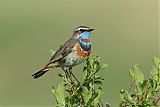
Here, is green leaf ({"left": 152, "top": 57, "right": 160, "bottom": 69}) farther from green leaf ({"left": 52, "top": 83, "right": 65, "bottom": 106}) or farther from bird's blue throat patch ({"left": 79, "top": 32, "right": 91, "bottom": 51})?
bird's blue throat patch ({"left": 79, "top": 32, "right": 91, "bottom": 51})

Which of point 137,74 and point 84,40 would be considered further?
point 84,40

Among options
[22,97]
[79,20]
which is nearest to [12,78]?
[22,97]

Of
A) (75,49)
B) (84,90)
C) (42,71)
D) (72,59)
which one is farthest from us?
(75,49)

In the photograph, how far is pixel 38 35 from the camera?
24844 mm

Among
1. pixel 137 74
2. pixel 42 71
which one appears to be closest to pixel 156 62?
pixel 137 74

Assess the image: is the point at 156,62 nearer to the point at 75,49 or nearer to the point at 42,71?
the point at 42,71

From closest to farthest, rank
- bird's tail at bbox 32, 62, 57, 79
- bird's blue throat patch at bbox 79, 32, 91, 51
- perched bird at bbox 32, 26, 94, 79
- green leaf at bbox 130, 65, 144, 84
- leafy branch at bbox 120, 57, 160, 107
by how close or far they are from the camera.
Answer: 1. leafy branch at bbox 120, 57, 160, 107
2. green leaf at bbox 130, 65, 144, 84
3. bird's tail at bbox 32, 62, 57, 79
4. perched bird at bbox 32, 26, 94, 79
5. bird's blue throat patch at bbox 79, 32, 91, 51

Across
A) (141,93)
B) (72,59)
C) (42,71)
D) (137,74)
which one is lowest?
(141,93)

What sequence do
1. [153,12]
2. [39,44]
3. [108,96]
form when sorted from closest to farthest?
[108,96] → [39,44] → [153,12]

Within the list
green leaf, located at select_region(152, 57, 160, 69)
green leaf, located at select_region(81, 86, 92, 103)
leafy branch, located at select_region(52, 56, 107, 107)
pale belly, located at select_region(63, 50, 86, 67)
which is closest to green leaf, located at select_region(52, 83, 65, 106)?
leafy branch, located at select_region(52, 56, 107, 107)

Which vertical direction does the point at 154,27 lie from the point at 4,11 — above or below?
below

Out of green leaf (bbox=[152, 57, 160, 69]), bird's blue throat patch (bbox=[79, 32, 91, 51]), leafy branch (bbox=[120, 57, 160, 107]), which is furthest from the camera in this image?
bird's blue throat patch (bbox=[79, 32, 91, 51])

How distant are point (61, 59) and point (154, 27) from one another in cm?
2114

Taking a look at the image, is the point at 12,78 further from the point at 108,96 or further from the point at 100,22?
the point at 100,22
